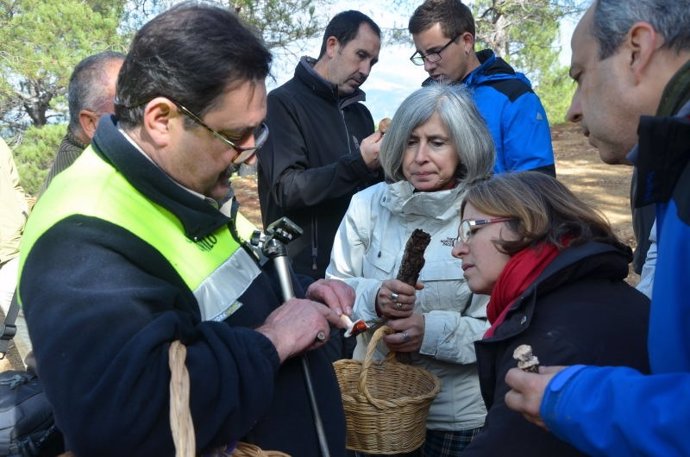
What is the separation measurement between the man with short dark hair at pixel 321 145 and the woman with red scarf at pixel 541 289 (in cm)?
158

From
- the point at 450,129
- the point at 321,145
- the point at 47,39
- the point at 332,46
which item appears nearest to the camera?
the point at 450,129

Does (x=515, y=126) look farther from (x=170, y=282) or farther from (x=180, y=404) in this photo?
(x=180, y=404)

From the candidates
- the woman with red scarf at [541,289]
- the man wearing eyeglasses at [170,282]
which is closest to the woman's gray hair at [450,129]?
the woman with red scarf at [541,289]

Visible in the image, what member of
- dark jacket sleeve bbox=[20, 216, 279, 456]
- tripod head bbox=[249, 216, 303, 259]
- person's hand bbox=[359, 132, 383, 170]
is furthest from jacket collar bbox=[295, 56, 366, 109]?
dark jacket sleeve bbox=[20, 216, 279, 456]

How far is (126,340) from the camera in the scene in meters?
1.55

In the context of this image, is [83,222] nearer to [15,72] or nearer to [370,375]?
[370,375]

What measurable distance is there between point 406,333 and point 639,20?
1.57 metres

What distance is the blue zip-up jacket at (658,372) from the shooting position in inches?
52.1

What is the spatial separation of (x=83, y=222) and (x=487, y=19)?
18.4 meters

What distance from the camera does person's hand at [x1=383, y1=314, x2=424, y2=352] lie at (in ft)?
9.44

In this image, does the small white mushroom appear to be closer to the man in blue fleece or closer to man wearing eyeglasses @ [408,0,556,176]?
the man in blue fleece

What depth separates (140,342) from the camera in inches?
60.9

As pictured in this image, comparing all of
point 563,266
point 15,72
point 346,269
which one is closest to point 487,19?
point 15,72

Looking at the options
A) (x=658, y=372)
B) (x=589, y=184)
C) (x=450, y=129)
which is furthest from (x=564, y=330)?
(x=589, y=184)
